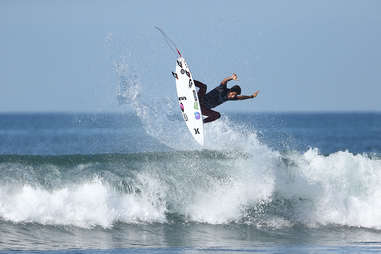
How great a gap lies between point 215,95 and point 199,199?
2.49m

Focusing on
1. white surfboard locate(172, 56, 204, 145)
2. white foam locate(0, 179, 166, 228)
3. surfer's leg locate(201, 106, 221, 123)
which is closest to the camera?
white foam locate(0, 179, 166, 228)

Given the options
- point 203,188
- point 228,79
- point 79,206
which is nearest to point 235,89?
point 228,79

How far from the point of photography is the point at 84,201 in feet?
47.1

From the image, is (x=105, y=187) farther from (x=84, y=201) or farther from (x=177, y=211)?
(x=177, y=211)

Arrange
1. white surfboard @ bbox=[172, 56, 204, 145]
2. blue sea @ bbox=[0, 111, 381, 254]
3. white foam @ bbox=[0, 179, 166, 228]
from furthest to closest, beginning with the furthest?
white surfboard @ bbox=[172, 56, 204, 145]
white foam @ bbox=[0, 179, 166, 228]
blue sea @ bbox=[0, 111, 381, 254]

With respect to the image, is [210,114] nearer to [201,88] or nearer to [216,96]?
[216,96]

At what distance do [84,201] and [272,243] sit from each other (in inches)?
167

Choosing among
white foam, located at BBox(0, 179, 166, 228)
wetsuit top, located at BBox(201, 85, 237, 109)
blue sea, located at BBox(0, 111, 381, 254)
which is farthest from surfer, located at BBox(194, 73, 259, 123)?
white foam, located at BBox(0, 179, 166, 228)

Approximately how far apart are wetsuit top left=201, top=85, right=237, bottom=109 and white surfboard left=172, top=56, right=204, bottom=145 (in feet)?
1.01

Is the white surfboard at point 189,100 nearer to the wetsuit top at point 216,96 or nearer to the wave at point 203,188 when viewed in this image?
the wetsuit top at point 216,96

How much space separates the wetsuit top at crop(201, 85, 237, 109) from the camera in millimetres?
14441

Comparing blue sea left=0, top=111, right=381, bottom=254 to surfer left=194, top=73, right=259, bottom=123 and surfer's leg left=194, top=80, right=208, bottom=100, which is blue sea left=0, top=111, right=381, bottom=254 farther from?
surfer's leg left=194, top=80, right=208, bottom=100

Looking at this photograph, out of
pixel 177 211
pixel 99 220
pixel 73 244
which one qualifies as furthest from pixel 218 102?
pixel 73 244

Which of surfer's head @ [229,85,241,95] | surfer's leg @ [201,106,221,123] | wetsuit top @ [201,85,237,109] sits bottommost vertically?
surfer's leg @ [201,106,221,123]
